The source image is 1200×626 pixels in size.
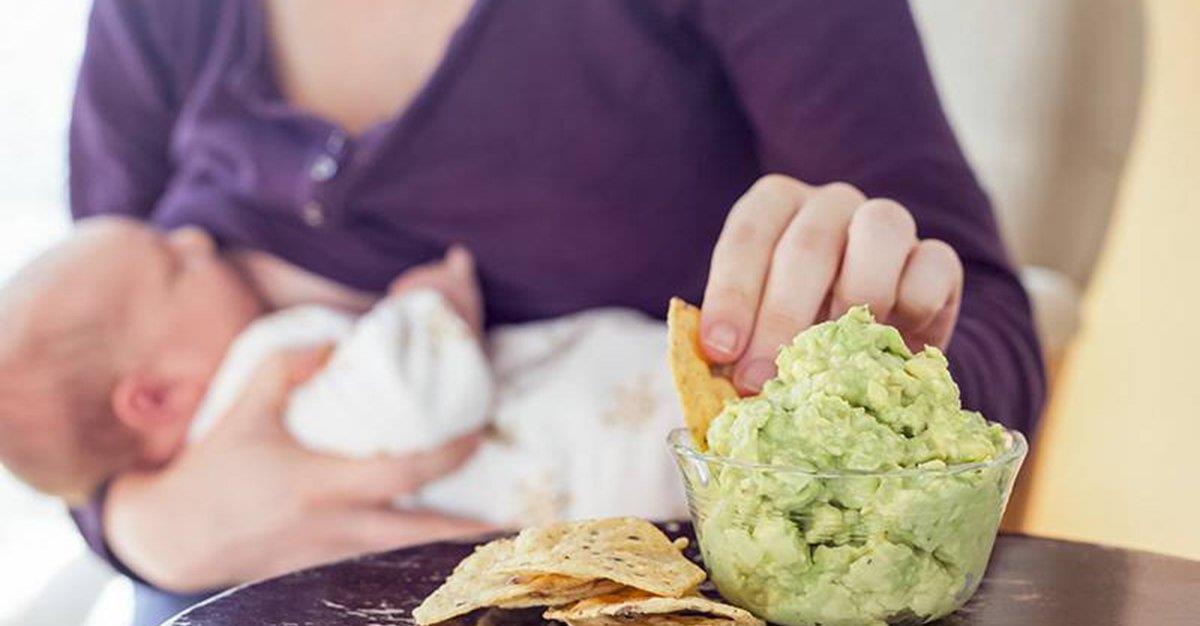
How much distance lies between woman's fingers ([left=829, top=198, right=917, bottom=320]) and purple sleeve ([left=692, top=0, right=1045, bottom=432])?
0.87ft

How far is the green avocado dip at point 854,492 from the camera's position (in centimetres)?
79

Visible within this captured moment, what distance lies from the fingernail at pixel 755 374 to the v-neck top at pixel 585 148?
1.24ft

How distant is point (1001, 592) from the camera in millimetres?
886

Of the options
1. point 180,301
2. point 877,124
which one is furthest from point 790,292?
point 180,301

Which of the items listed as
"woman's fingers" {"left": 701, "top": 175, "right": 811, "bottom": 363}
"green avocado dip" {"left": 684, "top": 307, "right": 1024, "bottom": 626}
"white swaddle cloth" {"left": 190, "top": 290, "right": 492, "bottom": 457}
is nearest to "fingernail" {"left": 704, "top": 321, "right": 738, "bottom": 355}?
"woman's fingers" {"left": 701, "top": 175, "right": 811, "bottom": 363}

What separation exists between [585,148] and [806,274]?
535 millimetres

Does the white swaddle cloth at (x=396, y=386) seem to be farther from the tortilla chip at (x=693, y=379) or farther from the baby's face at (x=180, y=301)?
the tortilla chip at (x=693, y=379)

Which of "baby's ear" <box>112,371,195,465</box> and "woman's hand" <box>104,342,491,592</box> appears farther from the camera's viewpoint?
"baby's ear" <box>112,371,195,465</box>

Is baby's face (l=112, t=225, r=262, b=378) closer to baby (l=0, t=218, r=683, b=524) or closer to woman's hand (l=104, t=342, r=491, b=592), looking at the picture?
baby (l=0, t=218, r=683, b=524)

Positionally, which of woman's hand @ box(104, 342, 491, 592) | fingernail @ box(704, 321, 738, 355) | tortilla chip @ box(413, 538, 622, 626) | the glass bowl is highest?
fingernail @ box(704, 321, 738, 355)

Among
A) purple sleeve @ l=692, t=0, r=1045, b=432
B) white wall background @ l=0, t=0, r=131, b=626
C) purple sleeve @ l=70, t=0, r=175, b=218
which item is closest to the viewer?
purple sleeve @ l=692, t=0, r=1045, b=432

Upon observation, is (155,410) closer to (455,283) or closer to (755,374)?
(455,283)

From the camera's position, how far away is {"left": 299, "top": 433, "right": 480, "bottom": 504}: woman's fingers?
1400mm

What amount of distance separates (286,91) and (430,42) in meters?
0.18
